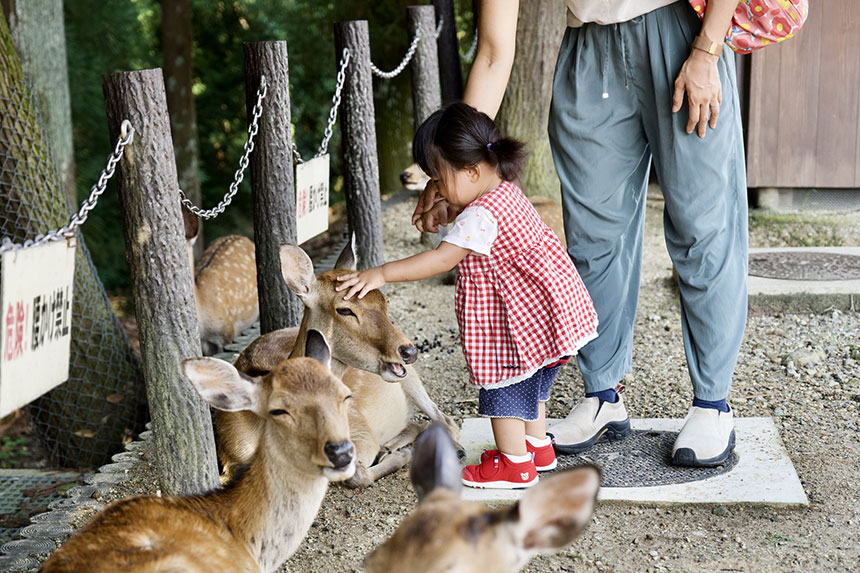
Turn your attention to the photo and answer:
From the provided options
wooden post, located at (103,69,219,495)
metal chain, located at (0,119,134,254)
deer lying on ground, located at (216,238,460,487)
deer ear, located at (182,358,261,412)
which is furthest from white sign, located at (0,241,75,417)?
deer lying on ground, located at (216,238,460,487)

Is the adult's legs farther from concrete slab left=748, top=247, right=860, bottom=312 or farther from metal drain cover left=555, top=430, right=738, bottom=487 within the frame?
concrete slab left=748, top=247, right=860, bottom=312

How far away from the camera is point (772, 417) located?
4031 millimetres

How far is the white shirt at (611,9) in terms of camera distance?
337 cm

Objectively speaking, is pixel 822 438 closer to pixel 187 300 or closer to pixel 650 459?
pixel 650 459

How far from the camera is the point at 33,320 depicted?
2414mm

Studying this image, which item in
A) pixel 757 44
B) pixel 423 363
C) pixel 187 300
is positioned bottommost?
pixel 423 363

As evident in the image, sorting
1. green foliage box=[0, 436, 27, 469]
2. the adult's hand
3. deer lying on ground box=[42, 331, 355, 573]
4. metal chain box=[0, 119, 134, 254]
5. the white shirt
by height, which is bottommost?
green foliage box=[0, 436, 27, 469]

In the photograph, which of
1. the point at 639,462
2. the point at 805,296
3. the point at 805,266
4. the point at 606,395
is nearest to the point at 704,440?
the point at 639,462

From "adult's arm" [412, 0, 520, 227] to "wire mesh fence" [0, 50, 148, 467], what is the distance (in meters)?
2.07

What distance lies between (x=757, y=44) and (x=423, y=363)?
2.39 m

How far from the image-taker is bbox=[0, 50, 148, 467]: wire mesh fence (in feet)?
14.8

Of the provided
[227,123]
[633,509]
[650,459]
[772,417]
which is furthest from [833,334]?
[227,123]

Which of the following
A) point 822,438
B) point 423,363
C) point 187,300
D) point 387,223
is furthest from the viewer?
point 387,223

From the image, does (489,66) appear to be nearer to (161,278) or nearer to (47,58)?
(161,278)
